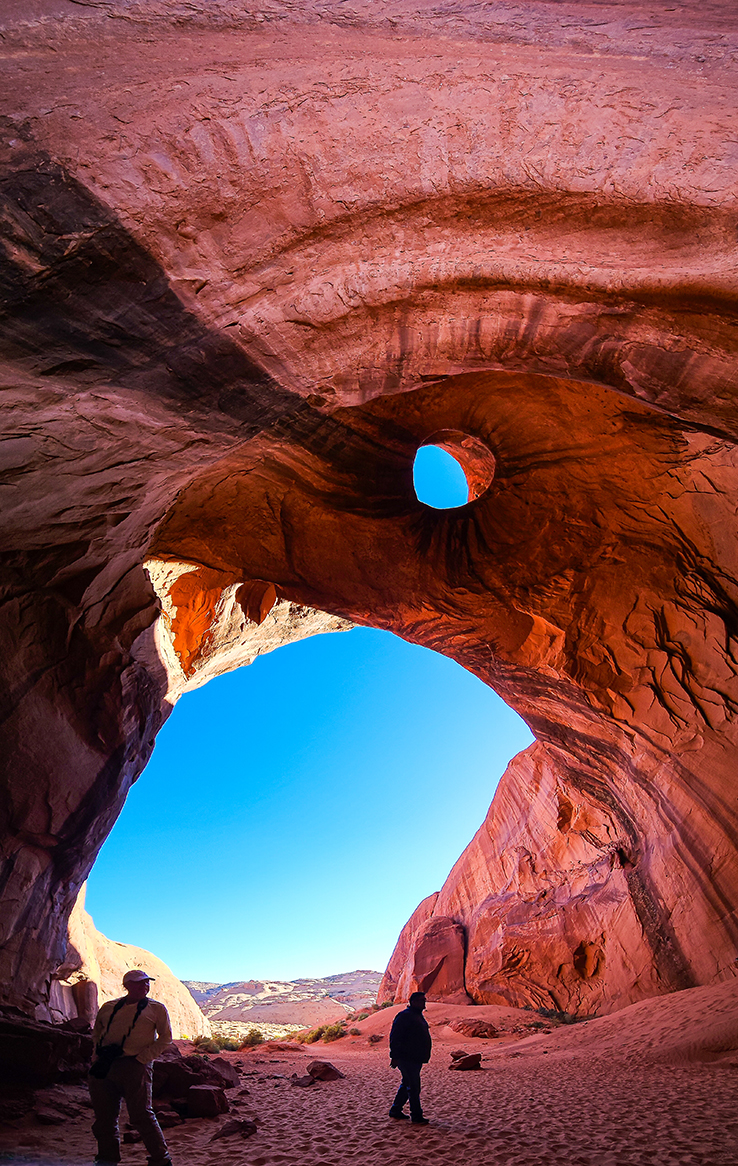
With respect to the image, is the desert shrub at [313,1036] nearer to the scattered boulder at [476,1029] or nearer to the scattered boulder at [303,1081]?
the scattered boulder at [476,1029]

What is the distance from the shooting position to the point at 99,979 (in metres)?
15.2

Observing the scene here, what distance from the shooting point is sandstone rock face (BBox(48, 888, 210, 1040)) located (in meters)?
10.9

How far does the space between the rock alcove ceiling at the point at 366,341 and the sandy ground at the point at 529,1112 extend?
5.72 ft

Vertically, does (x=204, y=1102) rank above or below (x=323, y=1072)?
above

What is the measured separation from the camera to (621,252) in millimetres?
3605

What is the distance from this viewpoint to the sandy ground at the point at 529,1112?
173 inches

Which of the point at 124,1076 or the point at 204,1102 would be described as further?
the point at 204,1102

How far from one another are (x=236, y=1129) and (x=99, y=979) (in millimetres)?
12622

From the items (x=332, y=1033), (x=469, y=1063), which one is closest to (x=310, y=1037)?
(x=332, y=1033)

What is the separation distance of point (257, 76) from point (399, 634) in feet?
→ 33.5

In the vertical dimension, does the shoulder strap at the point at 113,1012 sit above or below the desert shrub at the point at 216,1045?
above

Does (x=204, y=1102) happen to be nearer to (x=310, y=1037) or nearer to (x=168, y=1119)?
(x=168, y=1119)

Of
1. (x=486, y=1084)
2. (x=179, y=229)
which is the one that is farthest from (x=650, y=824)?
(x=179, y=229)

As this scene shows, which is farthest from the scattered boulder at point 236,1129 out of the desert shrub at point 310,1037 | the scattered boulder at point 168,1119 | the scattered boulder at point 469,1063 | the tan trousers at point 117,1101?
the desert shrub at point 310,1037
